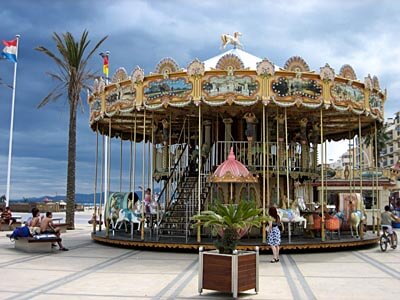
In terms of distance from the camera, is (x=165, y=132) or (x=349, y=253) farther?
(x=165, y=132)

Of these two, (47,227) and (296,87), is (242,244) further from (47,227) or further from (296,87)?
(47,227)

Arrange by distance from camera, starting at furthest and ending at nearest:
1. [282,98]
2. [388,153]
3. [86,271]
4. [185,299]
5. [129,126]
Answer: [388,153] → [129,126] → [282,98] → [86,271] → [185,299]

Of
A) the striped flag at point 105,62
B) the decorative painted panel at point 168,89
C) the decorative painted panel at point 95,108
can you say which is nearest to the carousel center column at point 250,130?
the decorative painted panel at point 168,89

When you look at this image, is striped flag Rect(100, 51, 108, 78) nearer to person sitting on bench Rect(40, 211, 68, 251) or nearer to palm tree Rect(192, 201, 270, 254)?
person sitting on bench Rect(40, 211, 68, 251)

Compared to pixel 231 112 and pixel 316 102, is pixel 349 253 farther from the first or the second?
pixel 231 112

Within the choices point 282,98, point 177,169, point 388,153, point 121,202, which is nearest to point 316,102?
point 282,98

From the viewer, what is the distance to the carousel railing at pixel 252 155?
61.0ft

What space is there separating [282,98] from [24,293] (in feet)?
34.0

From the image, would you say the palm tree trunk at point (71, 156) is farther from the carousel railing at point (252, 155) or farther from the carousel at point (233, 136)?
the carousel railing at point (252, 155)

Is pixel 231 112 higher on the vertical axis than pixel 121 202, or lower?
higher

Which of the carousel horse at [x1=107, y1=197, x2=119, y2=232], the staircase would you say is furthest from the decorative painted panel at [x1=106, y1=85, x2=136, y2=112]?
the staircase

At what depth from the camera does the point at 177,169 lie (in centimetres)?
2045

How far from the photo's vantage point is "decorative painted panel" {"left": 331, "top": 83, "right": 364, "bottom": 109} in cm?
1697

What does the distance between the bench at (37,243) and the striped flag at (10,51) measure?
1789 centimetres
